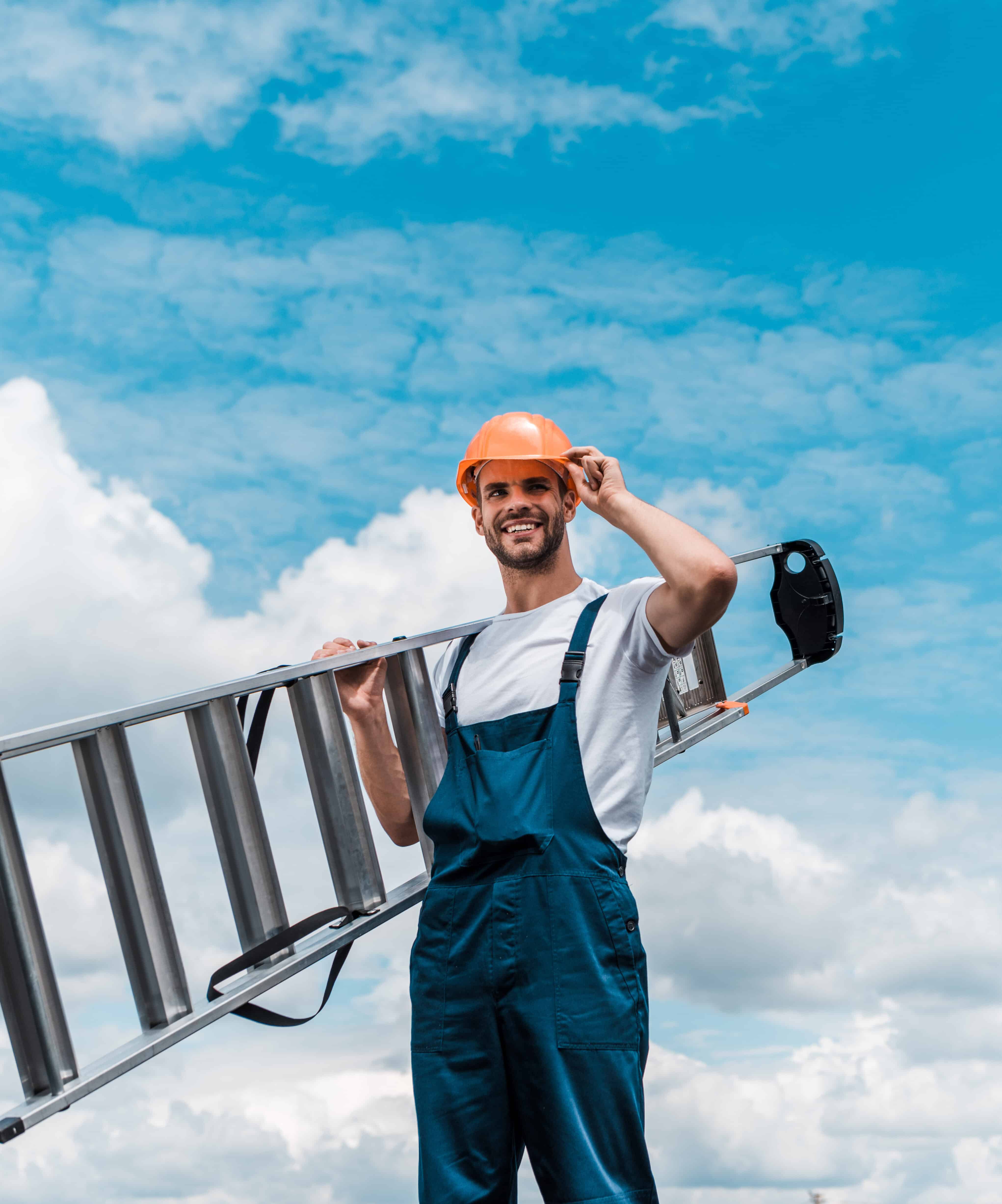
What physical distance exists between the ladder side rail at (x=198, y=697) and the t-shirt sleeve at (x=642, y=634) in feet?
1.82

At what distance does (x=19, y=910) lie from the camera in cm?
256

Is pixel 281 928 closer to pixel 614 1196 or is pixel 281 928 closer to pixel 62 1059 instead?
pixel 62 1059

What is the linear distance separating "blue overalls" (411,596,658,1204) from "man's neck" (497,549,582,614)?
461 mm

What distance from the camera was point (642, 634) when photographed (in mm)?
3068

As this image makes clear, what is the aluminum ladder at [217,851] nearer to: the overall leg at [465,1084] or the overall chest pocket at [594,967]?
the overall leg at [465,1084]

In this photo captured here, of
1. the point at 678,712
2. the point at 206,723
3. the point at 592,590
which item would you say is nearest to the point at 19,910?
the point at 206,723

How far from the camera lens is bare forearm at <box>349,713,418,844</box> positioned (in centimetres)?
339

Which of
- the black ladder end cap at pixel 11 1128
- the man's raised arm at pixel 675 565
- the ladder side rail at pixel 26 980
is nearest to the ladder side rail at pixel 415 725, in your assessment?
the man's raised arm at pixel 675 565

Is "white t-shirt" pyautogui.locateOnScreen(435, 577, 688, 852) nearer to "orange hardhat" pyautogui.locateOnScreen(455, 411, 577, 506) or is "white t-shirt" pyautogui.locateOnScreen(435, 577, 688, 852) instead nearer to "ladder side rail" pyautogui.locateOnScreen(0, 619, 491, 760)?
"ladder side rail" pyautogui.locateOnScreen(0, 619, 491, 760)

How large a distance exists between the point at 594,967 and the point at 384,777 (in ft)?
3.11

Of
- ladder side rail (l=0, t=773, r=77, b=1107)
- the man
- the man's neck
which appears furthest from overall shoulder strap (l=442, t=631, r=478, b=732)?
ladder side rail (l=0, t=773, r=77, b=1107)

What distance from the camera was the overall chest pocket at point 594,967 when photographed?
2797mm

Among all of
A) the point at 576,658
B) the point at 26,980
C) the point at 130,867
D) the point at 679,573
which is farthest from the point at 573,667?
the point at 26,980

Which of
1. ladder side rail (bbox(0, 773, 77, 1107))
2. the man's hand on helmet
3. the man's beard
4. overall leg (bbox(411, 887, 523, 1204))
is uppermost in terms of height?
the man's hand on helmet
